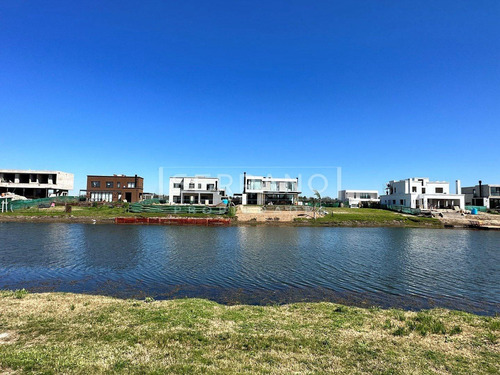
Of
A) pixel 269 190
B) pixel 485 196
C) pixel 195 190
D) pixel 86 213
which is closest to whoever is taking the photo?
pixel 86 213

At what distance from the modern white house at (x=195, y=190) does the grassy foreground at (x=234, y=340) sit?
71.1m

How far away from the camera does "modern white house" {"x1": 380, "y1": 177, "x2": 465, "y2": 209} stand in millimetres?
82000

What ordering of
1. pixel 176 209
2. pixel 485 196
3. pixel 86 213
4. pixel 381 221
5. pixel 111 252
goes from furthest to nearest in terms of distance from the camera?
pixel 485 196
pixel 176 209
pixel 86 213
pixel 381 221
pixel 111 252

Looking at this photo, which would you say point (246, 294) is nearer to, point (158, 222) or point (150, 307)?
point (150, 307)

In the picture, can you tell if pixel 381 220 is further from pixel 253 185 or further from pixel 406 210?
pixel 253 185

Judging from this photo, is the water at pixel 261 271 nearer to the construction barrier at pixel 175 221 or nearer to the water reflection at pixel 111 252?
the water reflection at pixel 111 252

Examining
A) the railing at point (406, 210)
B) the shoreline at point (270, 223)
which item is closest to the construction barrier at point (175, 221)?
the shoreline at point (270, 223)

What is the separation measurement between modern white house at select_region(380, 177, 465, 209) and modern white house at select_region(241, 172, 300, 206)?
102 ft

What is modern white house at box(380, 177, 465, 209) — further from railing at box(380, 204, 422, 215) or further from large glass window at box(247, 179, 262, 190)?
large glass window at box(247, 179, 262, 190)

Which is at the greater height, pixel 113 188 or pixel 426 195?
pixel 113 188

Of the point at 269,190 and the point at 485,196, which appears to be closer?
the point at 269,190

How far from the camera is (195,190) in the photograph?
3290 inches

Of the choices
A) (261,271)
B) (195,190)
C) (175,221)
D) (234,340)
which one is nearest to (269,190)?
(195,190)

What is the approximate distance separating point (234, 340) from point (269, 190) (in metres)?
81.5
